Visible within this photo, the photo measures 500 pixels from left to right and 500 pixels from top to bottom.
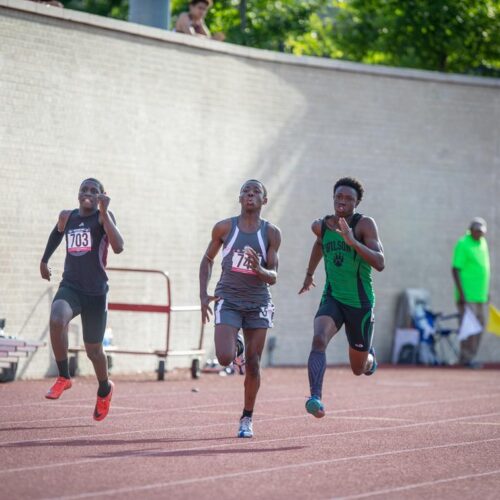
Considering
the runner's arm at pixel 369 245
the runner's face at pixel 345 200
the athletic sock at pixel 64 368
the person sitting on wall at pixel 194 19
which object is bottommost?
the athletic sock at pixel 64 368

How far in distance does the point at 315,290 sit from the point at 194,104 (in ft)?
13.4

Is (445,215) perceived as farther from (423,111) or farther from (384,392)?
(384,392)

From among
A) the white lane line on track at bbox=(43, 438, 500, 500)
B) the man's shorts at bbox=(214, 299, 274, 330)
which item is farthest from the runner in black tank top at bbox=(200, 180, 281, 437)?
the white lane line on track at bbox=(43, 438, 500, 500)

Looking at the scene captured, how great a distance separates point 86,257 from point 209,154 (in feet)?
29.2

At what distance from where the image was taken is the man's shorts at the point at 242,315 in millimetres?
11492

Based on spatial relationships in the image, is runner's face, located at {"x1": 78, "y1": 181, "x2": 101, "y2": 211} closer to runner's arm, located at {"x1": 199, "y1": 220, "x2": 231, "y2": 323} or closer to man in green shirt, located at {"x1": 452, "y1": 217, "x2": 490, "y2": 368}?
runner's arm, located at {"x1": 199, "y1": 220, "x2": 231, "y2": 323}


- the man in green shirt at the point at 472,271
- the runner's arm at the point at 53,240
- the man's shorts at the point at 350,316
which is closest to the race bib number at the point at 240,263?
the man's shorts at the point at 350,316

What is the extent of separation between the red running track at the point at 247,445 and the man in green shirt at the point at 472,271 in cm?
547

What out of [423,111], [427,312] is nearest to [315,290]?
[427,312]

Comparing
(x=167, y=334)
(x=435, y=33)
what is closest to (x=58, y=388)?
(x=167, y=334)

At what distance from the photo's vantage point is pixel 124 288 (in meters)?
19.5

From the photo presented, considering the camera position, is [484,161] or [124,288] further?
[484,161]

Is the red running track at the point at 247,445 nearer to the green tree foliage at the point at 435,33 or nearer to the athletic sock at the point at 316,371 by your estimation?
the athletic sock at the point at 316,371

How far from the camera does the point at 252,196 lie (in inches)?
452
